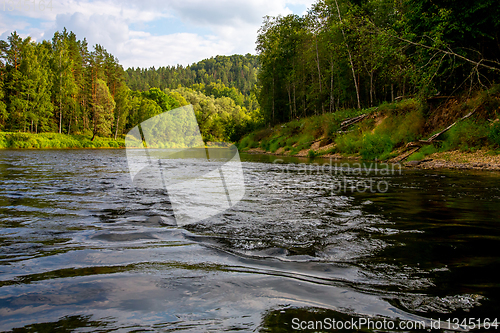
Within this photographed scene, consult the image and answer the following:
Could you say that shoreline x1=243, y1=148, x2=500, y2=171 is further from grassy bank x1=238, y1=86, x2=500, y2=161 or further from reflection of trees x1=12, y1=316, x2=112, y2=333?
reflection of trees x1=12, y1=316, x2=112, y2=333

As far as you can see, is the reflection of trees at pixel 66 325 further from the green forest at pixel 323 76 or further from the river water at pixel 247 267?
the green forest at pixel 323 76

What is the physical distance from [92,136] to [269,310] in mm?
70845

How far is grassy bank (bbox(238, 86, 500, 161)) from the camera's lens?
1278 cm

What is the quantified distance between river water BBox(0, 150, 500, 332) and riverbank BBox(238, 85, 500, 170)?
8405mm

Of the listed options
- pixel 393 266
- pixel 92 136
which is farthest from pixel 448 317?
pixel 92 136

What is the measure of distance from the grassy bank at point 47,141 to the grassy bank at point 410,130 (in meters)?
38.4

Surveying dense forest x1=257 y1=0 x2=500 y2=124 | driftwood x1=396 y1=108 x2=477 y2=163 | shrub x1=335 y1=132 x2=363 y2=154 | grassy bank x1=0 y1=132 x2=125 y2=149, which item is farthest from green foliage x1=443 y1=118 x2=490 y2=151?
grassy bank x1=0 y1=132 x2=125 y2=149

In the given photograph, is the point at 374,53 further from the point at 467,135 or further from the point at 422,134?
the point at 467,135

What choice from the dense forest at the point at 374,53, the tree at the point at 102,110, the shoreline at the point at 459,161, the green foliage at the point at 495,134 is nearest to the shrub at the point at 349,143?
the dense forest at the point at 374,53

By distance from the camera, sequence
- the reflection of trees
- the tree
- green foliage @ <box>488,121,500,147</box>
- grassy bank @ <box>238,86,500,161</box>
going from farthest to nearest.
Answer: the tree < grassy bank @ <box>238,86,500,161</box> < green foliage @ <box>488,121,500,147</box> < the reflection of trees

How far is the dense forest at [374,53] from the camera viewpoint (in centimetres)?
1423

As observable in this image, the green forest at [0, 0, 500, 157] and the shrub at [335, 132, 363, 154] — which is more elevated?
the green forest at [0, 0, 500, 157]

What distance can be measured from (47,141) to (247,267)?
183ft

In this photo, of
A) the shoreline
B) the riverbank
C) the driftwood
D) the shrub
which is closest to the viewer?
the shoreline
